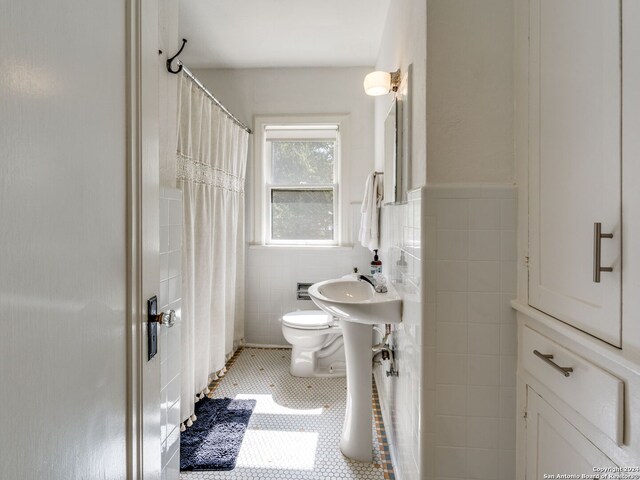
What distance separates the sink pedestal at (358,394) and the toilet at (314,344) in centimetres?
70

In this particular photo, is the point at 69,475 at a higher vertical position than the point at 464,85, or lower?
lower

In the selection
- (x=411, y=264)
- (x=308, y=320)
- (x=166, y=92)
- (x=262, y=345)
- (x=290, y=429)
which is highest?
(x=166, y=92)

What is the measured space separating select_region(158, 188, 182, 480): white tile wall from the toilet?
115 cm

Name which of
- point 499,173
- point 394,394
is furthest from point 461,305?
point 394,394

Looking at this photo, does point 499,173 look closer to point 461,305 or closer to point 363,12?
point 461,305

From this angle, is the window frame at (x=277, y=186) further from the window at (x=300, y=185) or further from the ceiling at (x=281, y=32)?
the ceiling at (x=281, y=32)

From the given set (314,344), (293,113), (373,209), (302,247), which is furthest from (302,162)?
(314,344)

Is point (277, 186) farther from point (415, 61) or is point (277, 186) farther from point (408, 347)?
point (408, 347)

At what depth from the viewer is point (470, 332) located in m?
1.11

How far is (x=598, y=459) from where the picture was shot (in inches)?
29.1

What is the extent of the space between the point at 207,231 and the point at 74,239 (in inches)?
67.6

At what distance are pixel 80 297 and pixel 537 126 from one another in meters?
1.17

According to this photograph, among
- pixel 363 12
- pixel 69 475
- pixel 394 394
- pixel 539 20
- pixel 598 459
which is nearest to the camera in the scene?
pixel 69 475

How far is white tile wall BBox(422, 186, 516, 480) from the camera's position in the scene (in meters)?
1.10
